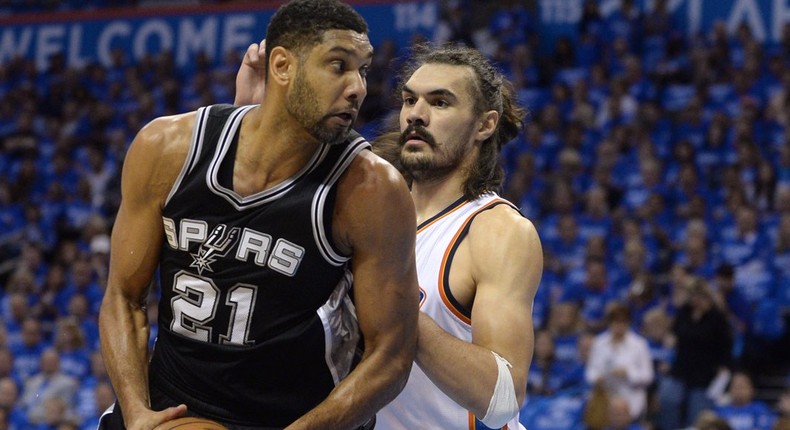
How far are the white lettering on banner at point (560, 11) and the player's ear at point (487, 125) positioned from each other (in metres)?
11.8

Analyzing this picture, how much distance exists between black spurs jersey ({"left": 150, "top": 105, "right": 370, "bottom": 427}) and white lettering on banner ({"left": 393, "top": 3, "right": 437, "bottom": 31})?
13.4 metres

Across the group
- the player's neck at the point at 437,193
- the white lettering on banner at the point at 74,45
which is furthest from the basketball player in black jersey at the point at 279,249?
the white lettering on banner at the point at 74,45

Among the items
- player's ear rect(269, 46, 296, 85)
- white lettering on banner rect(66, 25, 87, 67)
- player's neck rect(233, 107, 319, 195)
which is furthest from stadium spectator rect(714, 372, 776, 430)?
white lettering on banner rect(66, 25, 87, 67)

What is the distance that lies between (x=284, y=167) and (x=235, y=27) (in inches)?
590

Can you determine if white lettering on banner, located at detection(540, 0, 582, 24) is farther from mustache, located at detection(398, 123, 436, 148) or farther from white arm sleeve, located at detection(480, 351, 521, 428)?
white arm sleeve, located at detection(480, 351, 521, 428)

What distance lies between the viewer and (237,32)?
57.8 feet

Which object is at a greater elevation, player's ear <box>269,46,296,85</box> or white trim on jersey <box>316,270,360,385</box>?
player's ear <box>269,46,296,85</box>

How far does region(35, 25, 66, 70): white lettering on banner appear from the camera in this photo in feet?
61.8

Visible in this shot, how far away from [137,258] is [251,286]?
0.38 meters

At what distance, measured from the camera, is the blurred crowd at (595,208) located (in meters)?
9.26

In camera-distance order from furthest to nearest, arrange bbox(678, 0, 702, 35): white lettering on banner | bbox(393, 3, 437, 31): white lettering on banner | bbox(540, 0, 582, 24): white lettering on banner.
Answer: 1. bbox(393, 3, 437, 31): white lettering on banner
2. bbox(540, 0, 582, 24): white lettering on banner
3. bbox(678, 0, 702, 35): white lettering on banner

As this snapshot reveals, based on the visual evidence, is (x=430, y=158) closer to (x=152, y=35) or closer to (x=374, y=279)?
(x=374, y=279)

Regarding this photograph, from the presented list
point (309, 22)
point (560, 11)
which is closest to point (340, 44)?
point (309, 22)

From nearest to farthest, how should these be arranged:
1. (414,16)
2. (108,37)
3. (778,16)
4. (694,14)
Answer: (778,16), (694,14), (414,16), (108,37)
